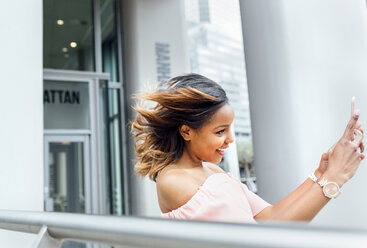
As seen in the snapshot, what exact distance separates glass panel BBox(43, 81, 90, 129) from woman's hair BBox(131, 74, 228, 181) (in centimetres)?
518

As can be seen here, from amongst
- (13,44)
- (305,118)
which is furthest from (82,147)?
(305,118)

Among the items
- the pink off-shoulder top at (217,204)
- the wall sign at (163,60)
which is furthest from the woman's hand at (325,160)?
the wall sign at (163,60)

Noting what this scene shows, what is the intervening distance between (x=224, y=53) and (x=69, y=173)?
4187 millimetres

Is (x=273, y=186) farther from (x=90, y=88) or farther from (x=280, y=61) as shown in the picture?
(x=90, y=88)

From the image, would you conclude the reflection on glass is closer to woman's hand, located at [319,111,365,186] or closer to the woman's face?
the woman's face

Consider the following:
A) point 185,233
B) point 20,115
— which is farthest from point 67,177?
point 185,233

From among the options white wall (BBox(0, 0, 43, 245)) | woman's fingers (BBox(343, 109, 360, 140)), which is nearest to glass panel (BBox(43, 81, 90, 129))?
white wall (BBox(0, 0, 43, 245))

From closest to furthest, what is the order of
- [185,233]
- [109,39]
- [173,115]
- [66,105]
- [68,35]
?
1. [185,233]
2. [173,115]
3. [66,105]
4. [68,35]
5. [109,39]

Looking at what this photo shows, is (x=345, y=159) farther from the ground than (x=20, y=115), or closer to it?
closer to it

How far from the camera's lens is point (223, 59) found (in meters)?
8.17

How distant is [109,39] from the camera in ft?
25.2

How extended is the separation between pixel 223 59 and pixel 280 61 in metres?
5.64

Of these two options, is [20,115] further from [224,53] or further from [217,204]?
[224,53]

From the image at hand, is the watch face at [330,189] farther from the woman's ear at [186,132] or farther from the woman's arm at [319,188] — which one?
the woman's ear at [186,132]
